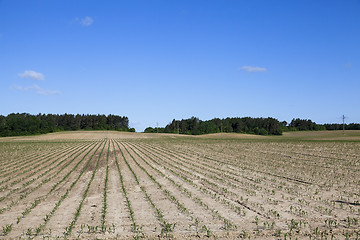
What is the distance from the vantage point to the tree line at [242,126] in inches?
5967

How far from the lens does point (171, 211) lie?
11.9 metres

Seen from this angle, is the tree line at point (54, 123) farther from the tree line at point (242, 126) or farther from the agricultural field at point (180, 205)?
the agricultural field at point (180, 205)

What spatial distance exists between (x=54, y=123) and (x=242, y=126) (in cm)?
9812

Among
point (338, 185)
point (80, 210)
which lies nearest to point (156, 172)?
point (80, 210)

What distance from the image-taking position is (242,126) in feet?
528

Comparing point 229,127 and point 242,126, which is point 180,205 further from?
point 242,126

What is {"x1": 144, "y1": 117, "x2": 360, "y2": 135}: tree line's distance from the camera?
151550mm

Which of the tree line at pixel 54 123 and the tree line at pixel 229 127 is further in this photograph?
the tree line at pixel 229 127

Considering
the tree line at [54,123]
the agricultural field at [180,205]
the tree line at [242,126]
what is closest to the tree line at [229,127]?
the tree line at [242,126]

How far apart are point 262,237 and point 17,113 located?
618 ft

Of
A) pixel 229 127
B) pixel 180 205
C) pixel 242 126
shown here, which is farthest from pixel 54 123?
pixel 180 205

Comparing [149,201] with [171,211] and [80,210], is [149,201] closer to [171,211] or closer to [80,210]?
[171,211]

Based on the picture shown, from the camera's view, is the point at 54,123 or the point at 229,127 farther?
the point at 54,123

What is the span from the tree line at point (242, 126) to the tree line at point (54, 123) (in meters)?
21.4
